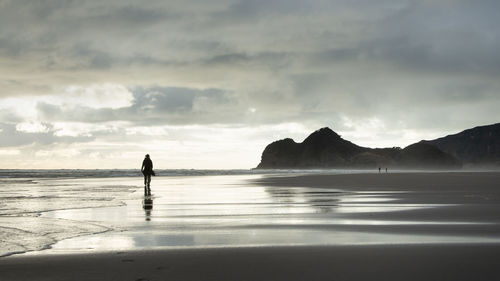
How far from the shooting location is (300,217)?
1331 cm

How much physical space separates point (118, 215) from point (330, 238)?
293 inches

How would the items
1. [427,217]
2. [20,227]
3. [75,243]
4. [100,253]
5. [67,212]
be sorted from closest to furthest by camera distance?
[100,253] < [75,243] < [20,227] < [427,217] < [67,212]

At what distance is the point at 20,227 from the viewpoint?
1133 centimetres

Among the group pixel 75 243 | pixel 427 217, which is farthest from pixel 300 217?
pixel 75 243

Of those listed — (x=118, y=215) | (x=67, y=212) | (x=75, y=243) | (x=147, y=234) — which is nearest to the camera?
(x=75, y=243)

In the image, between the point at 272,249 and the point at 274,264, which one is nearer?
the point at 274,264

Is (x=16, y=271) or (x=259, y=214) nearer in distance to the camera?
(x=16, y=271)

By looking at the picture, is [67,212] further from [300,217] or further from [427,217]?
[427,217]

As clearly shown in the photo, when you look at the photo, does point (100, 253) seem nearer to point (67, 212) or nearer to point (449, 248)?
point (449, 248)

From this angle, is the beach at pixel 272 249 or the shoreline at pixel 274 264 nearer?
the shoreline at pixel 274 264

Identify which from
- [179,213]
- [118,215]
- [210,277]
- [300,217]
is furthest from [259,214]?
[210,277]

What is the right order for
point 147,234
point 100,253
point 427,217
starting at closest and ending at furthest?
point 100,253 < point 147,234 < point 427,217

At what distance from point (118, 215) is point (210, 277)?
8.71 m

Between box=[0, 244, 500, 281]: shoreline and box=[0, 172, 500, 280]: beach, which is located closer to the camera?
box=[0, 244, 500, 281]: shoreline
